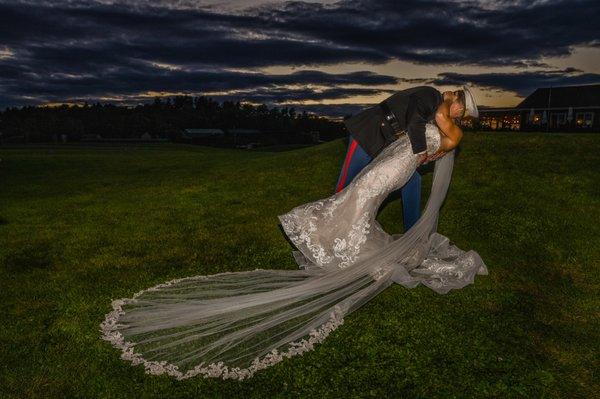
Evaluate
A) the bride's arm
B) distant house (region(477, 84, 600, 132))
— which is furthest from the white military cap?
distant house (region(477, 84, 600, 132))

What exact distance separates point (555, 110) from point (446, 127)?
215 ft

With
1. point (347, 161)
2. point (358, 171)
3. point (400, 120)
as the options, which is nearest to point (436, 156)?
point (400, 120)

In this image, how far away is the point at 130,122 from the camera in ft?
455

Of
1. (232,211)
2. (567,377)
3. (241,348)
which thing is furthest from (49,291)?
(567,377)

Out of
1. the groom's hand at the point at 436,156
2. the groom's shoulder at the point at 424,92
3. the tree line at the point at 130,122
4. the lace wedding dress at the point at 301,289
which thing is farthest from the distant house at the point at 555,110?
the lace wedding dress at the point at 301,289

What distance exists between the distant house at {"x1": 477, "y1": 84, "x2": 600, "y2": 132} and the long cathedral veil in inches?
2095

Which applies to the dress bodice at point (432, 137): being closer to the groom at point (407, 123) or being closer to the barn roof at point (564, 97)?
the groom at point (407, 123)

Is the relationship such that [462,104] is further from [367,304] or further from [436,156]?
[367,304]

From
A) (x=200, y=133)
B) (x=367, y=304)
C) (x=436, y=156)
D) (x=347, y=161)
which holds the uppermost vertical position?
(x=436, y=156)

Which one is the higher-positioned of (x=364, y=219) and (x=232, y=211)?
(x=364, y=219)

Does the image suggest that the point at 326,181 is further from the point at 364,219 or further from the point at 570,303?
the point at 570,303

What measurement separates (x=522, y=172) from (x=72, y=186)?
17.7 metres

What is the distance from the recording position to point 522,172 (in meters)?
14.3

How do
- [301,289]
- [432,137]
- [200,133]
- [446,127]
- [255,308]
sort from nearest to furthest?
[255,308]
[301,289]
[446,127]
[432,137]
[200,133]
